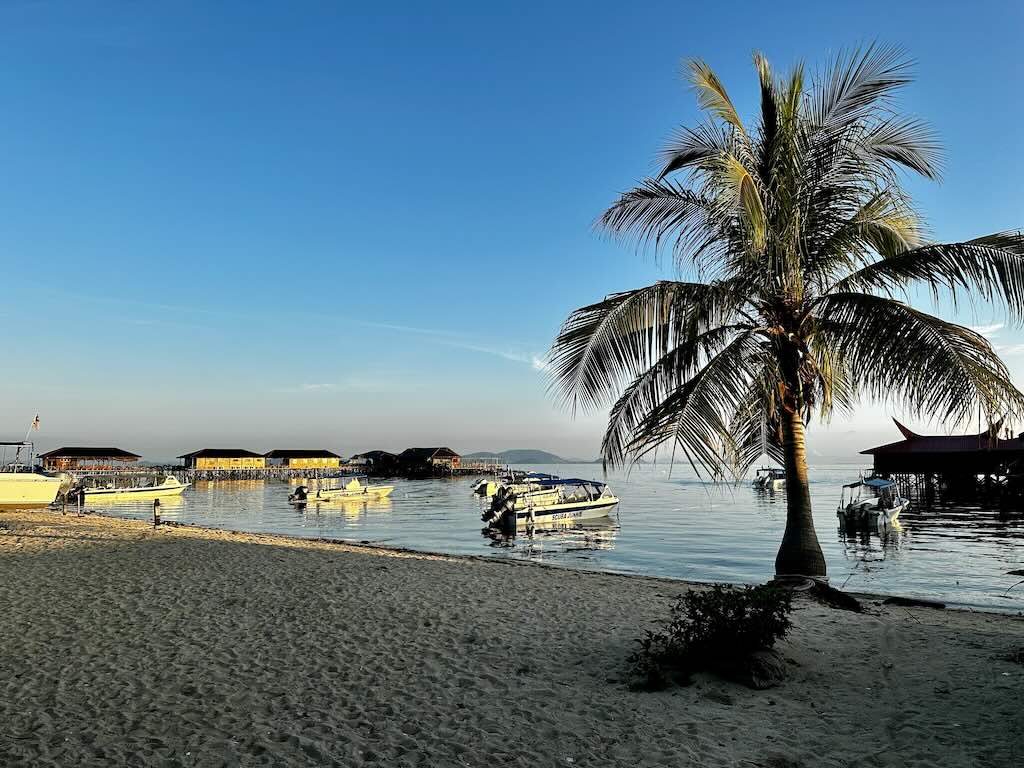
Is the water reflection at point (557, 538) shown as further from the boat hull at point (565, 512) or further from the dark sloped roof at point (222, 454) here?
the dark sloped roof at point (222, 454)

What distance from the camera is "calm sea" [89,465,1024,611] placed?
19.1 m

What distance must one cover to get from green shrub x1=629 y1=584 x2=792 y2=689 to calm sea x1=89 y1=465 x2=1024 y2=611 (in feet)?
13.8

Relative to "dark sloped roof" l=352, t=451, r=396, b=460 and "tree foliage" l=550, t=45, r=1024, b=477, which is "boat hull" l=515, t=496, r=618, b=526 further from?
"dark sloped roof" l=352, t=451, r=396, b=460

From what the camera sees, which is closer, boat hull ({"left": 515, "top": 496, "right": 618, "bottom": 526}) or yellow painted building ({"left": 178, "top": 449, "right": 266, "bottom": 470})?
boat hull ({"left": 515, "top": 496, "right": 618, "bottom": 526})

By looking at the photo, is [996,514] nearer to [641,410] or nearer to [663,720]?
[641,410]

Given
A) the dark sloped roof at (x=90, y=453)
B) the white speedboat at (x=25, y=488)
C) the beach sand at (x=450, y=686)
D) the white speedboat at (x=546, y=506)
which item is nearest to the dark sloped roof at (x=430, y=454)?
the dark sloped roof at (x=90, y=453)

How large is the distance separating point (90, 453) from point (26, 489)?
59.1 metres

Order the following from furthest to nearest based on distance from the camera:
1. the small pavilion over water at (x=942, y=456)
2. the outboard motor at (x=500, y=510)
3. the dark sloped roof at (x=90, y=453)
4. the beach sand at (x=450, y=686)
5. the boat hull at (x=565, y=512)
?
the dark sloped roof at (x=90, y=453), the small pavilion over water at (x=942, y=456), the boat hull at (x=565, y=512), the outboard motor at (x=500, y=510), the beach sand at (x=450, y=686)

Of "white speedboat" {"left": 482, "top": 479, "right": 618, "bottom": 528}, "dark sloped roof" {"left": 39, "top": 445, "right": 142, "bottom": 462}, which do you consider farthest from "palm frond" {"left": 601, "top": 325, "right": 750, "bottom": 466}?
"dark sloped roof" {"left": 39, "top": 445, "right": 142, "bottom": 462}

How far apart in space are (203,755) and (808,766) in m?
4.37

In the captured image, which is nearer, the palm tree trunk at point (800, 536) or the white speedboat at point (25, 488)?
the palm tree trunk at point (800, 536)

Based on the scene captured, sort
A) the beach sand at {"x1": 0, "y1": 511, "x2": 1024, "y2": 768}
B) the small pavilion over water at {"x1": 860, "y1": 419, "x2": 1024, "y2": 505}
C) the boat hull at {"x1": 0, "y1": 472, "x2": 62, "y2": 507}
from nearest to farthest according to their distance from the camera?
the beach sand at {"x1": 0, "y1": 511, "x2": 1024, "y2": 768}
the boat hull at {"x1": 0, "y1": 472, "x2": 62, "y2": 507}
the small pavilion over water at {"x1": 860, "y1": 419, "x2": 1024, "y2": 505}

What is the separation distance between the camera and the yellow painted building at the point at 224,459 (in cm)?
9250

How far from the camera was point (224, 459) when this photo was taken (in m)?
94.8
